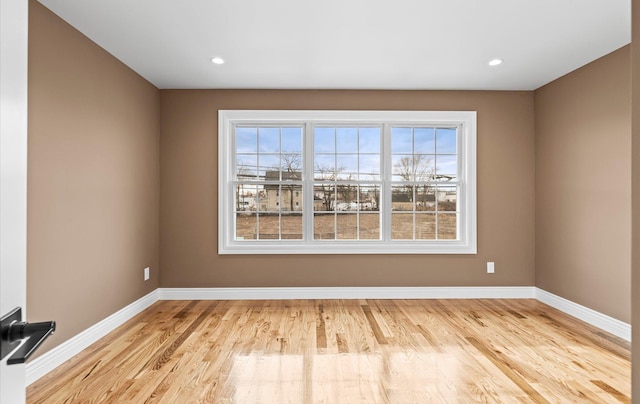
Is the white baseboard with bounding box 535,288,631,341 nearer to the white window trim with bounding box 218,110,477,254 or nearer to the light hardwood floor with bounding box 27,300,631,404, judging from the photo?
the light hardwood floor with bounding box 27,300,631,404

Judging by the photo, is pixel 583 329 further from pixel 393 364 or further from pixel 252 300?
pixel 252 300

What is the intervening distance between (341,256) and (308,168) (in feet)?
3.83

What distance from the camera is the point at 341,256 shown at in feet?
14.1

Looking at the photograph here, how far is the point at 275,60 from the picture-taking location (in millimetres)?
3391

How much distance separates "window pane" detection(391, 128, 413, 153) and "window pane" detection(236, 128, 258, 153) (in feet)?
5.68

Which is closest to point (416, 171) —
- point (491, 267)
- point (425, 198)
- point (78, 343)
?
point (425, 198)

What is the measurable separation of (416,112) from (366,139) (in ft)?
2.24

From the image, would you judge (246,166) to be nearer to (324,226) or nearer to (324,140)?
(324,140)

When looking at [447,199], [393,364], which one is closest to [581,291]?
[447,199]

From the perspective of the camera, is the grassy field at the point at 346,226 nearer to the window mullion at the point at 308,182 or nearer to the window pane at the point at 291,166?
the window mullion at the point at 308,182

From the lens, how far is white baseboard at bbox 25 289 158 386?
2.38 meters

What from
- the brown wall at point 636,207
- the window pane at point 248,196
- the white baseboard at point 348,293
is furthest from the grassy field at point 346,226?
the brown wall at point 636,207

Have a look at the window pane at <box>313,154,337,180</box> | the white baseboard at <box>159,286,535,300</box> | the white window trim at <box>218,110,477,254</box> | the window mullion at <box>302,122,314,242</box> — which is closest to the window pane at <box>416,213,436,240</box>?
the white window trim at <box>218,110,477,254</box>

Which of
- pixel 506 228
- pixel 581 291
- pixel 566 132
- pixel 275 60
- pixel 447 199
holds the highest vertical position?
pixel 275 60
